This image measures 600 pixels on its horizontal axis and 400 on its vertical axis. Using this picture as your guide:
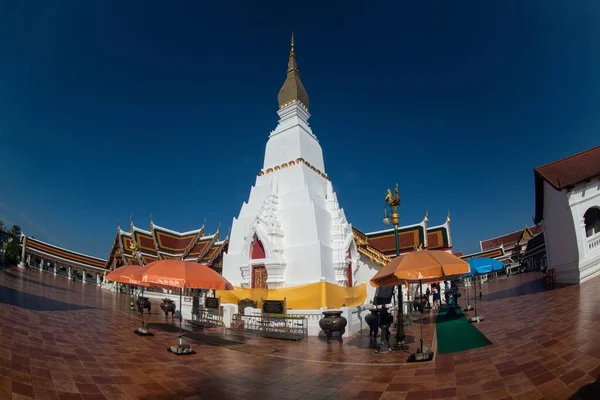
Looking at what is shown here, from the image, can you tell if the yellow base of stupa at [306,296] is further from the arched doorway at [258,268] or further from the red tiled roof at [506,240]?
the red tiled roof at [506,240]

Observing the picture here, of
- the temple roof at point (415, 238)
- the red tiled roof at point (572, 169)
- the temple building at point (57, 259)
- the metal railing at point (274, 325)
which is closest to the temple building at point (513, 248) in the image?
the temple roof at point (415, 238)

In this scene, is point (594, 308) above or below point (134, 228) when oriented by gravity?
below

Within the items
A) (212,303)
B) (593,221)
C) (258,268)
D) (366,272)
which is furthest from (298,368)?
(593,221)

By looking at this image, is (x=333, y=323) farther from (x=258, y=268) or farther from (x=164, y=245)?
(x=164, y=245)

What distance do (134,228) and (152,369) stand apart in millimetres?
28610

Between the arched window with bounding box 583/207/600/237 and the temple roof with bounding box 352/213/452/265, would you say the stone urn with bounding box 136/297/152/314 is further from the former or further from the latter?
the arched window with bounding box 583/207/600/237

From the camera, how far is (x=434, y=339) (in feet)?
28.5

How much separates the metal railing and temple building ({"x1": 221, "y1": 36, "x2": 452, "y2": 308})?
1.30 meters

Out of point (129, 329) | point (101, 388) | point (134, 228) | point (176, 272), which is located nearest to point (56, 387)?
point (101, 388)

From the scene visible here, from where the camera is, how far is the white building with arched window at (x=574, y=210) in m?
13.4

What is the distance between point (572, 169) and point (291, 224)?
1417 centimetres

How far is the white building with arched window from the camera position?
13430mm

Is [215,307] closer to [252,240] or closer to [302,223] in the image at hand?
[252,240]

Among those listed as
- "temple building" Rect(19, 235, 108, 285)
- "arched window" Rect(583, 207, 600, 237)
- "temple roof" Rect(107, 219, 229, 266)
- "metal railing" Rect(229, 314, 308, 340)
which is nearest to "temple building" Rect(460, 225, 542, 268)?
"arched window" Rect(583, 207, 600, 237)
